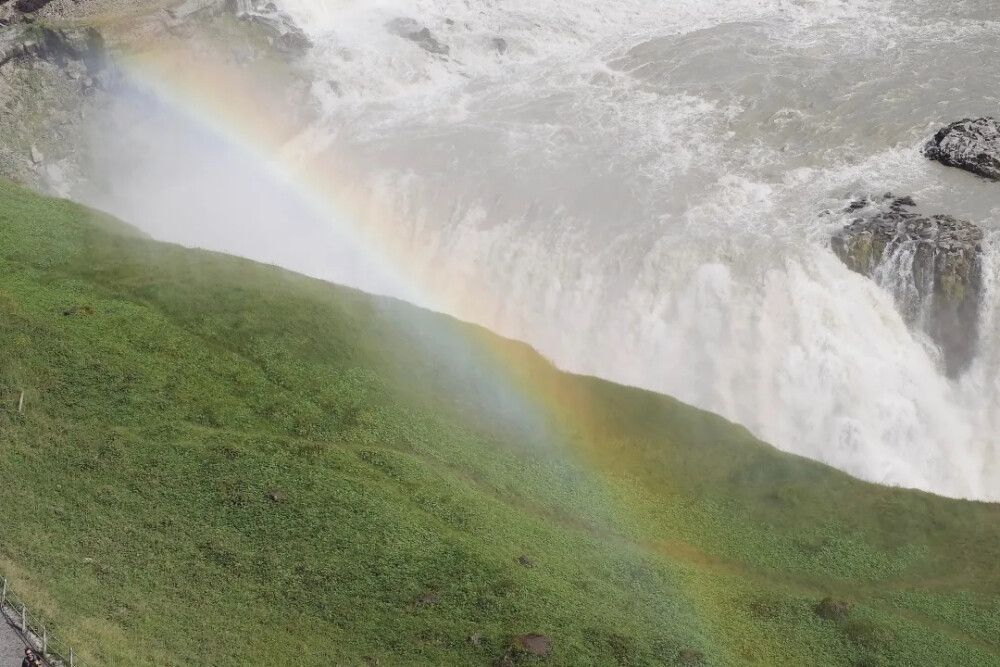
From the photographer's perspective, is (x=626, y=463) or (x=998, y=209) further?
(x=998, y=209)

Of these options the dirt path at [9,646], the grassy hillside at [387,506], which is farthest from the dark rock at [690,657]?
the dirt path at [9,646]

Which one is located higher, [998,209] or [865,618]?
[998,209]

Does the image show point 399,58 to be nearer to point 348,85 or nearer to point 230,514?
point 348,85

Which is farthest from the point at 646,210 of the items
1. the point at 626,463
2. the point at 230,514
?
the point at 230,514

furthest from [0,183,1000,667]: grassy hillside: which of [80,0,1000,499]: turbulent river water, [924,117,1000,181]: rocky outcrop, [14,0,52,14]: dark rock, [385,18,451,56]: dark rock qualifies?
[385,18,451,56]: dark rock

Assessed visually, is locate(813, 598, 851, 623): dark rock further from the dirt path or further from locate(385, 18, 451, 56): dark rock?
locate(385, 18, 451, 56): dark rock
